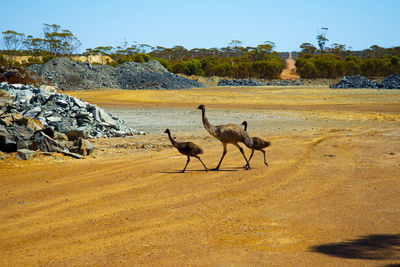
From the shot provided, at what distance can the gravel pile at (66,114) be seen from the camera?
1817 centimetres

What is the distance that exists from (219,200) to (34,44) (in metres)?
129

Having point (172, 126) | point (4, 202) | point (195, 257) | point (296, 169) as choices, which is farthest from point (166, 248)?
point (172, 126)

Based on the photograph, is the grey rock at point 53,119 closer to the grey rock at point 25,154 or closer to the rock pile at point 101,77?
the grey rock at point 25,154

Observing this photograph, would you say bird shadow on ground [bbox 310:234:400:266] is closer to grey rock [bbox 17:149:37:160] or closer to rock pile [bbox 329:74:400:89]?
grey rock [bbox 17:149:37:160]

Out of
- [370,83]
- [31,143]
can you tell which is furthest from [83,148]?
[370,83]

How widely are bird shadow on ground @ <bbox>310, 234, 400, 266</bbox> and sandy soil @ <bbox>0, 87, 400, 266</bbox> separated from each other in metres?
0.01

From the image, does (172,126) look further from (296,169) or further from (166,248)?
(166,248)

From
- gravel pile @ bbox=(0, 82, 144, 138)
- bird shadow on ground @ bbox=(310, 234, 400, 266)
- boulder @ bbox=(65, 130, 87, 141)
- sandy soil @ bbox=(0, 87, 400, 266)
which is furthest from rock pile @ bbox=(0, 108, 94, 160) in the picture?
bird shadow on ground @ bbox=(310, 234, 400, 266)

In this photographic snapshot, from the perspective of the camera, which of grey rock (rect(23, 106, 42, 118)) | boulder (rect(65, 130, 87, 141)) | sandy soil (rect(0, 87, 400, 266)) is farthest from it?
grey rock (rect(23, 106, 42, 118))

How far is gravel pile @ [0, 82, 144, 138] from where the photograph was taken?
18.2 meters

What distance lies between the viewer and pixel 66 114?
19328mm

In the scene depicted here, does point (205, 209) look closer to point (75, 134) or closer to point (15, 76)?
point (75, 134)

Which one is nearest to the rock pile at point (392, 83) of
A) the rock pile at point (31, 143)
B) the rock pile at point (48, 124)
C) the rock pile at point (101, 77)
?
the rock pile at point (101, 77)

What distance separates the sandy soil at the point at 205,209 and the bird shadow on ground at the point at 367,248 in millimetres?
14
